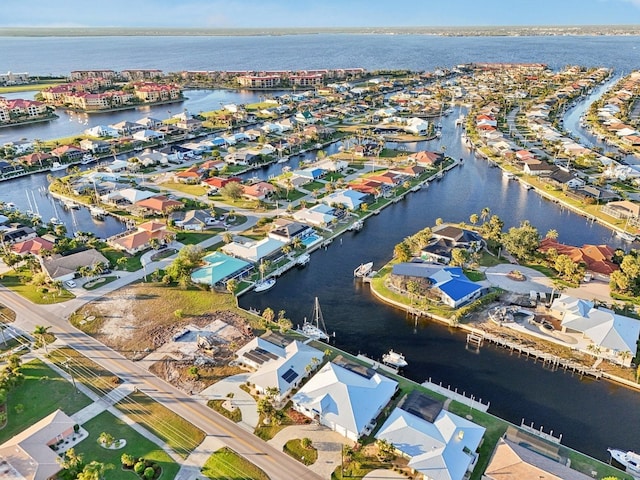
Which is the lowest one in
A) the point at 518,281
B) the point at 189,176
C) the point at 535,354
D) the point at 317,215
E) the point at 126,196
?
the point at 535,354

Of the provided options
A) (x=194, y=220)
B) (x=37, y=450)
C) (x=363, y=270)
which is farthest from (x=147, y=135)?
(x=37, y=450)

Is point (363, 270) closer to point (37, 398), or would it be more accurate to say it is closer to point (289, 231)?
point (289, 231)

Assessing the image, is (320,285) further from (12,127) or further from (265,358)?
(12,127)

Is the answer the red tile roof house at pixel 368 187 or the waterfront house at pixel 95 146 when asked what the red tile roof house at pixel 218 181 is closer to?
the red tile roof house at pixel 368 187

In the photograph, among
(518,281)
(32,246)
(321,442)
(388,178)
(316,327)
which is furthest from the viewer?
(388,178)

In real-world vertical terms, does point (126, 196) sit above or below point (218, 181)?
below

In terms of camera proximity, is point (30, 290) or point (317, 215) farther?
point (317, 215)

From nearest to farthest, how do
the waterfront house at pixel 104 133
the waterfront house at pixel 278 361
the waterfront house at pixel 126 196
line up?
1. the waterfront house at pixel 278 361
2. the waterfront house at pixel 126 196
3. the waterfront house at pixel 104 133

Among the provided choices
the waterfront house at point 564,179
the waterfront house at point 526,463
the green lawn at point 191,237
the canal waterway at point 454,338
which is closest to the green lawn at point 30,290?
the green lawn at point 191,237
